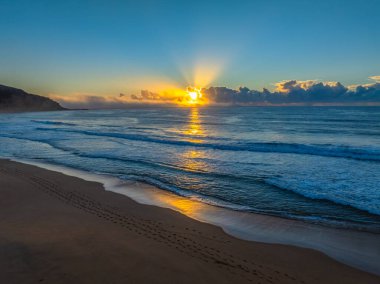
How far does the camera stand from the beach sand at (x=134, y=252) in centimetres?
585

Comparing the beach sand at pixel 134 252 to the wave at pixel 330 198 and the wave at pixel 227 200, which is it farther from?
the wave at pixel 330 198

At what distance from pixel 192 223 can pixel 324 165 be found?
12112 mm

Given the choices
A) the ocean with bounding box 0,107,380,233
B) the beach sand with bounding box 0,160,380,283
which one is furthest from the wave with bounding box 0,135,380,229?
the beach sand with bounding box 0,160,380,283

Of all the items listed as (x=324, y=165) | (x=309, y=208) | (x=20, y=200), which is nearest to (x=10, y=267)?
(x=20, y=200)

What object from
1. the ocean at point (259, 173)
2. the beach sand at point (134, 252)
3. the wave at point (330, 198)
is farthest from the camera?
the ocean at point (259, 173)

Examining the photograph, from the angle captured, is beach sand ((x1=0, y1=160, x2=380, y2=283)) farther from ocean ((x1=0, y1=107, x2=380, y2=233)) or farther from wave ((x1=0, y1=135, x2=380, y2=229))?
ocean ((x1=0, y1=107, x2=380, y2=233))

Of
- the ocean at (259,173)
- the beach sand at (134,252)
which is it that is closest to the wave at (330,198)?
the ocean at (259,173)

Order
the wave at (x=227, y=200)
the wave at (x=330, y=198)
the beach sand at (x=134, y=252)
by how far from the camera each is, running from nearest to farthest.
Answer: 1. the beach sand at (x=134, y=252)
2. the wave at (x=227, y=200)
3. the wave at (x=330, y=198)

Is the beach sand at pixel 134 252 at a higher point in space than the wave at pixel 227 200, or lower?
higher

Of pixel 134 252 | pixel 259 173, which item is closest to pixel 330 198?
pixel 259 173

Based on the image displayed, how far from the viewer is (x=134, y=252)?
6785 mm

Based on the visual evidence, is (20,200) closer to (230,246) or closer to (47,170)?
(47,170)

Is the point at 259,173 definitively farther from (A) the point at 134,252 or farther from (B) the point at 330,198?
(A) the point at 134,252

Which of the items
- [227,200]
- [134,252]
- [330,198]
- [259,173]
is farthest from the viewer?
[259,173]
